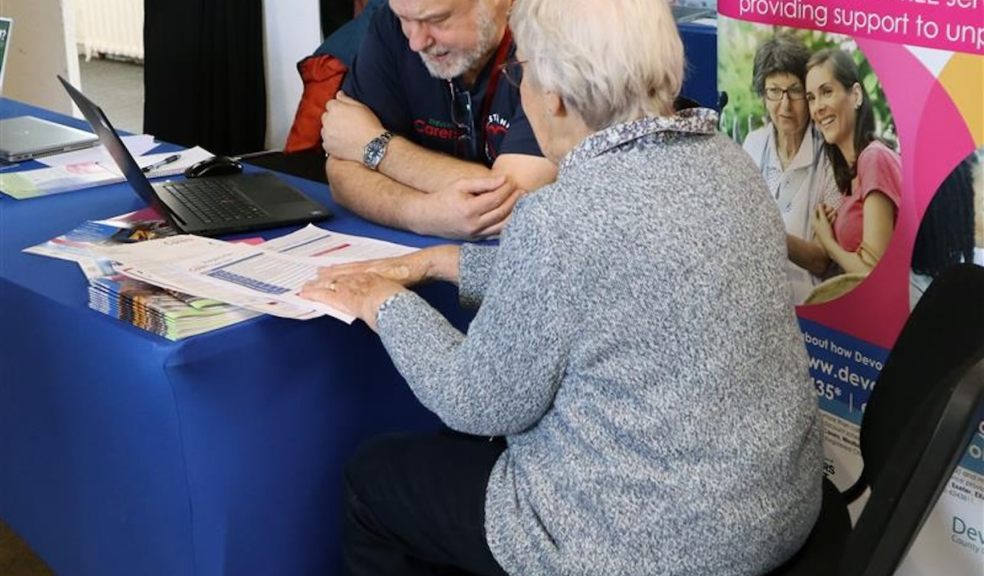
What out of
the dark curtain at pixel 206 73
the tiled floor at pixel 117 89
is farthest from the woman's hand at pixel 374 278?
the tiled floor at pixel 117 89

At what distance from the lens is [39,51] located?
4527 millimetres

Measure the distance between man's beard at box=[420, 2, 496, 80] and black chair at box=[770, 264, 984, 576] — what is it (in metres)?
0.96

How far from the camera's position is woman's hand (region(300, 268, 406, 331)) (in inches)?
56.6

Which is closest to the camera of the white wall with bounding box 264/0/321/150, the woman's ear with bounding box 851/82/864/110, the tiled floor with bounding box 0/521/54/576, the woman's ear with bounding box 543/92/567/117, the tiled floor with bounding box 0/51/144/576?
the woman's ear with bounding box 543/92/567/117

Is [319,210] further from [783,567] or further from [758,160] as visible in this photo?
[783,567]

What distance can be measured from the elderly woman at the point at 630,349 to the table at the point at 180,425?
263mm

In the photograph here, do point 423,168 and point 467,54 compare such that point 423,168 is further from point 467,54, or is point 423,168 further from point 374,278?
point 374,278

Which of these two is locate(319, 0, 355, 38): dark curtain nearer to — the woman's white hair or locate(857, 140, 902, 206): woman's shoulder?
locate(857, 140, 902, 206): woman's shoulder

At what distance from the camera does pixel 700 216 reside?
1199 mm

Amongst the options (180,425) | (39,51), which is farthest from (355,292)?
(39,51)

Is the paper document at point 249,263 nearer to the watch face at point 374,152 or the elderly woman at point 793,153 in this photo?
the watch face at point 374,152

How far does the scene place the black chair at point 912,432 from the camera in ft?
3.32

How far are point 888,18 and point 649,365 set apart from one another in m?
0.75

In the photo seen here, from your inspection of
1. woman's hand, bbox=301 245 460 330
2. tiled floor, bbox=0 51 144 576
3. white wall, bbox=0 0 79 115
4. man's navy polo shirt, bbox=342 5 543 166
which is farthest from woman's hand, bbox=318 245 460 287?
tiled floor, bbox=0 51 144 576
